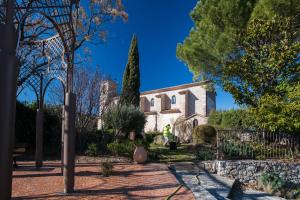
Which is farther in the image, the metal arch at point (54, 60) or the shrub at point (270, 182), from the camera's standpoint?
the shrub at point (270, 182)

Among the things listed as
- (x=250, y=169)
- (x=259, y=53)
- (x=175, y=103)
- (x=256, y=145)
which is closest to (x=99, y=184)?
(x=250, y=169)

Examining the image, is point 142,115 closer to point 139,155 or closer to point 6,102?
point 139,155

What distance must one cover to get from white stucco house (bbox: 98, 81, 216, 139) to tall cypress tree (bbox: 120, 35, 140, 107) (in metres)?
10.5

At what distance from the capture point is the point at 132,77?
67.1ft

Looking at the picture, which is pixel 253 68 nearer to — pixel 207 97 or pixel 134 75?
pixel 134 75

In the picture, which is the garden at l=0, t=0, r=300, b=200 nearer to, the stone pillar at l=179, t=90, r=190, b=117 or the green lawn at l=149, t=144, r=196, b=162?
the green lawn at l=149, t=144, r=196, b=162

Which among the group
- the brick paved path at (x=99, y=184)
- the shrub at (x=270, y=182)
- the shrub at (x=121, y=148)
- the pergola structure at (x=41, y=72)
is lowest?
the shrub at (x=270, y=182)

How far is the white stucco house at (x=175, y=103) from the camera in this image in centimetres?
3225

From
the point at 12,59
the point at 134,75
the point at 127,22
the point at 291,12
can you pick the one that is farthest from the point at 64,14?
the point at 134,75

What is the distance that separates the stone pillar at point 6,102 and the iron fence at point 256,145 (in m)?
9.07

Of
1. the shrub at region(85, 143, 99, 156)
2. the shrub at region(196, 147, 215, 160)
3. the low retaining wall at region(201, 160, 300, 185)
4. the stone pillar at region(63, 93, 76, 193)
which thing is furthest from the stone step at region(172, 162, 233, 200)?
the shrub at region(85, 143, 99, 156)

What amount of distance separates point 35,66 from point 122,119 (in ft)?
16.8

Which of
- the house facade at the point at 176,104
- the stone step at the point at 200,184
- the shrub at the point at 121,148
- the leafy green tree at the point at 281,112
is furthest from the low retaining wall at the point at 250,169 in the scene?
the house facade at the point at 176,104

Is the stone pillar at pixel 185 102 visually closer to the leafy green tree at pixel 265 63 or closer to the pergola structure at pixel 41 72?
the leafy green tree at pixel 265 63
